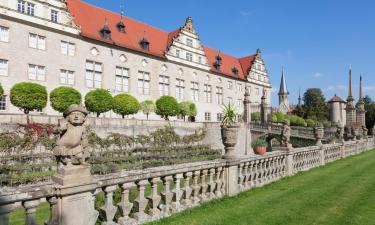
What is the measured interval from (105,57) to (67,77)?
15.8ft

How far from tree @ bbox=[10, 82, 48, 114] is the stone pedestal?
20.5m

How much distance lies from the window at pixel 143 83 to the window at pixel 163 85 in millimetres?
2004

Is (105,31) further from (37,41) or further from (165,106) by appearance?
(165,106)

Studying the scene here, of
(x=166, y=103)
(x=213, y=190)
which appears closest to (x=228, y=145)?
(x=213, y=190)

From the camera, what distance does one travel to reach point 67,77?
28.0 meters

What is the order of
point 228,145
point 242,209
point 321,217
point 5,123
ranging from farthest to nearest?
point 5,123
point 228,145
point 242,209
point 321,217

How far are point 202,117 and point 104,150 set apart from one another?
2143 centimetres

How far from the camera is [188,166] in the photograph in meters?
5.96

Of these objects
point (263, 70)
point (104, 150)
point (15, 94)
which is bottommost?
point (104, 150)

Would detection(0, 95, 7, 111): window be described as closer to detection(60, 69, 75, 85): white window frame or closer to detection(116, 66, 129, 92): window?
detection(60, 69, 75, 85): white window frame

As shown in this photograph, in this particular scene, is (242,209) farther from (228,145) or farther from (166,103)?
(166,103)

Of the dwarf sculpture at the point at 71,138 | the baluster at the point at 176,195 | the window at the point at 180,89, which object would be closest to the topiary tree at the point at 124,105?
the window at the point at 180,89

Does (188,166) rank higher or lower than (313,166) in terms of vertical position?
higher

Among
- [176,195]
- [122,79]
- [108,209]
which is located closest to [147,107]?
[122,79]
